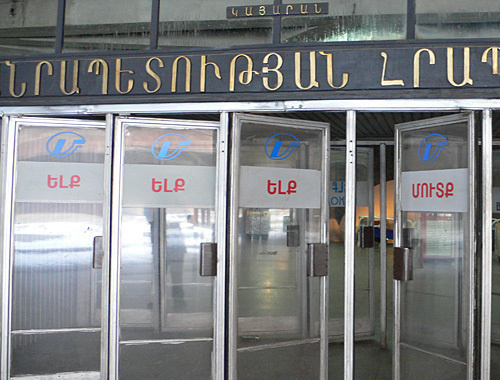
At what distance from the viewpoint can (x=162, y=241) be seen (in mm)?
4602

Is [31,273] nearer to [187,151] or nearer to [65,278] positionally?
[65,278]

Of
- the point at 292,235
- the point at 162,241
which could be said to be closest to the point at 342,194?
the point at 292,235

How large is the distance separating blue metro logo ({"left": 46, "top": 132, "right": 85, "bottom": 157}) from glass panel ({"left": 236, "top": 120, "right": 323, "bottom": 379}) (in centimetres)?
158

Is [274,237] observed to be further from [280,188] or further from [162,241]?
[162,241]

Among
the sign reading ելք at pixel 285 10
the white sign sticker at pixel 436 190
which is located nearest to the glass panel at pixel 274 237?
the white sign sticker at pixel 436 190

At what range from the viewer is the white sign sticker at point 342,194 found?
22.6 feet

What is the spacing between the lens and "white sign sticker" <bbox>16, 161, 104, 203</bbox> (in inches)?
184

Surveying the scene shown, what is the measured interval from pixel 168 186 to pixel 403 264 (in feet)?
7.19

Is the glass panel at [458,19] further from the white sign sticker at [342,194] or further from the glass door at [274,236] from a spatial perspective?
the white sign sticker at [342,194]

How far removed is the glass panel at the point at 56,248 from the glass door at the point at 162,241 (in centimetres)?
49

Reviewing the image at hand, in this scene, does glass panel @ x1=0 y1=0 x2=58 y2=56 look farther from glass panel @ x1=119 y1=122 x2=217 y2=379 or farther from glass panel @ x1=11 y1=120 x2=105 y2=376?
glass panel @ x1=119 y1=122 x2=217 y2=379

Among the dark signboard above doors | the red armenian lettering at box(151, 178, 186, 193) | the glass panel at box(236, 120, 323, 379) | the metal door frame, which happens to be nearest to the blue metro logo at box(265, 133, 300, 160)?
the glass panel at box(236, 120, 323, 379)

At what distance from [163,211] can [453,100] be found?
2.62 m

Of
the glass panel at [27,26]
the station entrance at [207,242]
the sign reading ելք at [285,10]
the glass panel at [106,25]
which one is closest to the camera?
the station entrance at [207,242]
